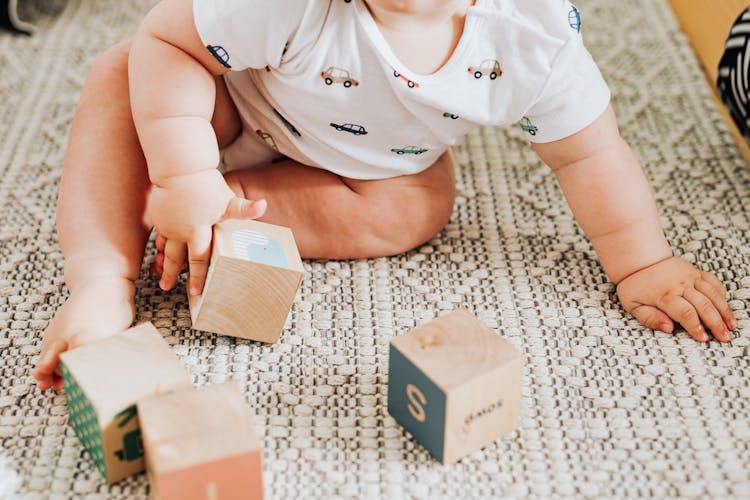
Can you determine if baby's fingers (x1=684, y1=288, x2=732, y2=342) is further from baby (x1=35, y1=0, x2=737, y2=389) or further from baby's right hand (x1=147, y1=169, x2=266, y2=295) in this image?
baby's right hand (x1=147, y1=169, x2=266, y2=295)

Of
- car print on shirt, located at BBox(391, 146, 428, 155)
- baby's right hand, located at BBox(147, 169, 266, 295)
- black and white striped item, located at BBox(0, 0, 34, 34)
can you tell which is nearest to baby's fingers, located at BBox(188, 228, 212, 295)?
baby's right hand, located at BBox(147, 169, 266, 295)

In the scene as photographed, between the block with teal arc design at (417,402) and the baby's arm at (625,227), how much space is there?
0.26m

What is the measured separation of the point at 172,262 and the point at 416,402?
27 centimetres

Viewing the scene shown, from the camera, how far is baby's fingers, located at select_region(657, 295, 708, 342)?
807mm

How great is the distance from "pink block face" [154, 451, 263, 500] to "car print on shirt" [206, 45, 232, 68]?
0.35m

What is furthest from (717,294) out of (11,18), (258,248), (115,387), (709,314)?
(11,18)

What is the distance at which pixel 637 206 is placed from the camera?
0.86 m

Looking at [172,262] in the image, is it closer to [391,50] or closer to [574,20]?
[391,50]

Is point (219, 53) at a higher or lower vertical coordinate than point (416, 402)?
higher

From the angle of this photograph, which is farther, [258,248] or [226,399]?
[258,248]

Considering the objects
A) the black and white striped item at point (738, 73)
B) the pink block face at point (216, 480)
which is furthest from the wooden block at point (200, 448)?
the black and white striped item at point (738, 73)

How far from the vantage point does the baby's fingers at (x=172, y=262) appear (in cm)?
80

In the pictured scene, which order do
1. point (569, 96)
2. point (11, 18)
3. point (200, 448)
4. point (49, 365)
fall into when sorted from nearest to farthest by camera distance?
point (200, 448) < point (49, 365) < point (569, 96) < point (11, 18)

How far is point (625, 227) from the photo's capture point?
0.86 metres
